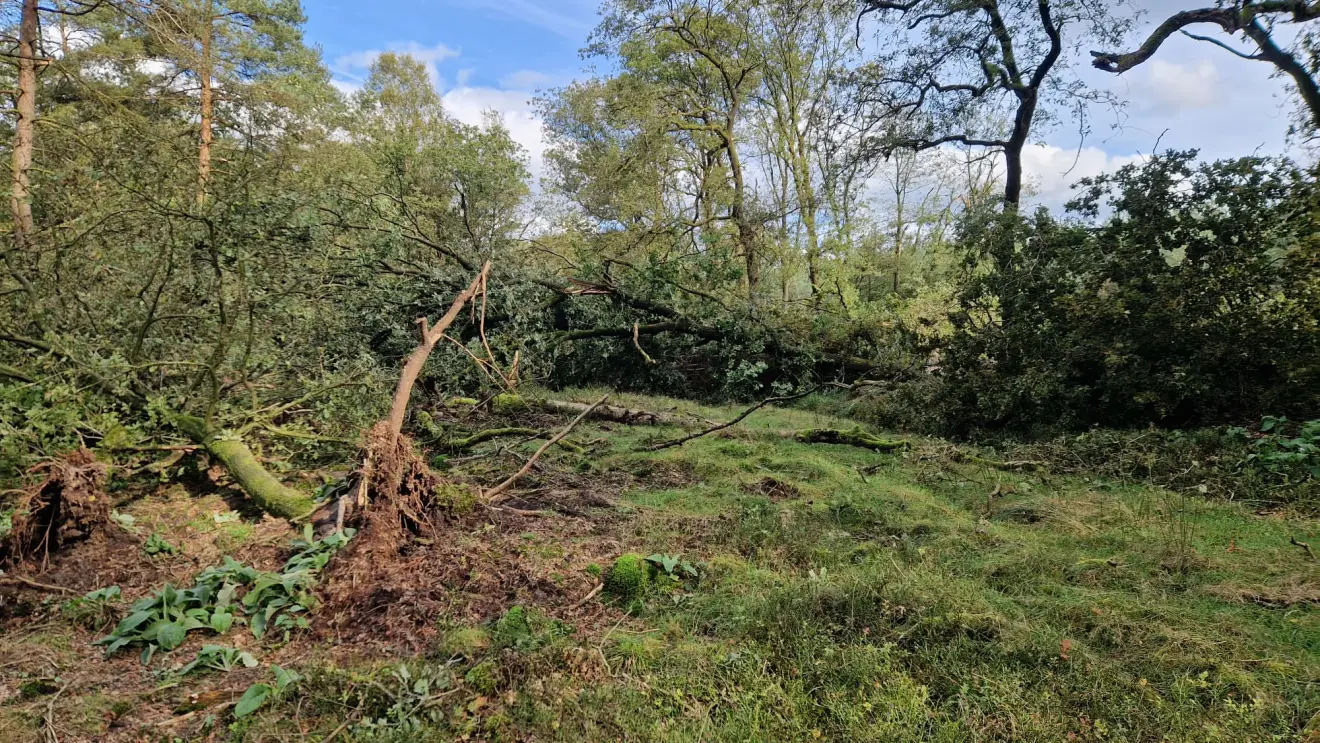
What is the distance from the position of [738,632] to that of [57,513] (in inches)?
161

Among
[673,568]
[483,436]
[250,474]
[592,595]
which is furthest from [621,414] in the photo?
[592,595]

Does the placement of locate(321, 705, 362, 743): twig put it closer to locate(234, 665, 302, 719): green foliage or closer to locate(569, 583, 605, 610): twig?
locate(234, 665, 302, 719): green foliage

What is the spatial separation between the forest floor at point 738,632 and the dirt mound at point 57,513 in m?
0.15

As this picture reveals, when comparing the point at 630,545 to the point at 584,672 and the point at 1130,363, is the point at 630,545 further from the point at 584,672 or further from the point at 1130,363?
the point at 1130,363

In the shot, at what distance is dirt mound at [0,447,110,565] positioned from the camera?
3559 mm

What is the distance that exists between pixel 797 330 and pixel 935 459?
569 cm

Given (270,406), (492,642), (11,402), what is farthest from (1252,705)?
(11,402)

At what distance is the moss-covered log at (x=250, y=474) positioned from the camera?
4.70 metres

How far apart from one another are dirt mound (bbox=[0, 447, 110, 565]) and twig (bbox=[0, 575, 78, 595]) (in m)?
0.23

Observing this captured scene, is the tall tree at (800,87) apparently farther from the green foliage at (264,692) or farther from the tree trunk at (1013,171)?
the green foliage at (264,692)

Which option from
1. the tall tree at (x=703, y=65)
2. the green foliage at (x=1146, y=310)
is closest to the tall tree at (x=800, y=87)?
the tall tree at (x=703, y=65)

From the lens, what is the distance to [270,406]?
6.05m

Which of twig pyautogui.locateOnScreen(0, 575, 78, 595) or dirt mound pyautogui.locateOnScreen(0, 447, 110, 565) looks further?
dirt mound pyautogui.locateOnScreen(0, 447, 110, 565)

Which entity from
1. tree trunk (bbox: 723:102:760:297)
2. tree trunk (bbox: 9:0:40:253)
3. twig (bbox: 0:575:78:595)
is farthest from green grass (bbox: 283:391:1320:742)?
tree trunk (bbox: 723:102:760:297)
